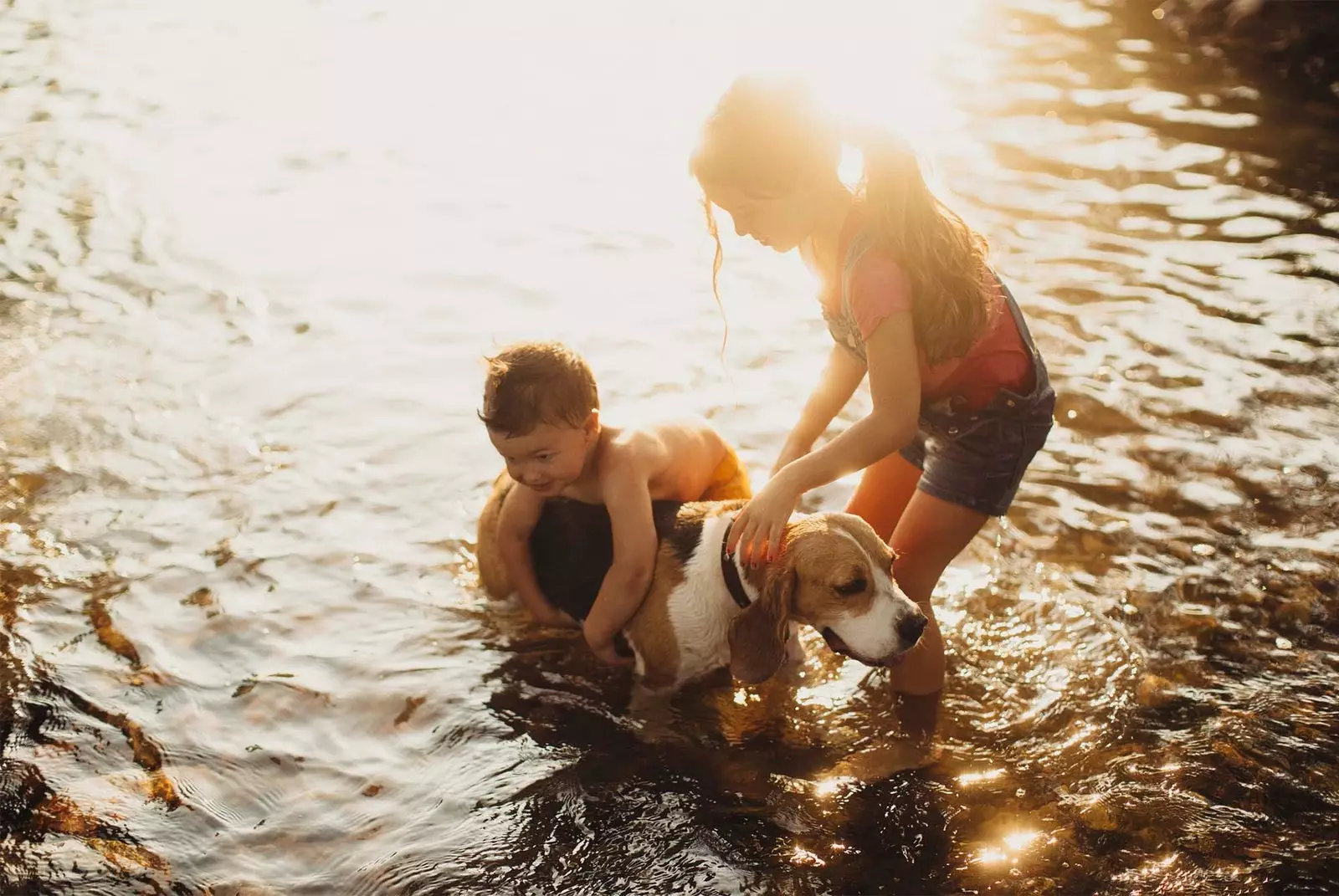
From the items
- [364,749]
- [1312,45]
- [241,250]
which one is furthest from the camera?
[1312,45]

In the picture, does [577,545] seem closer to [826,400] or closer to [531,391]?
[531,391]

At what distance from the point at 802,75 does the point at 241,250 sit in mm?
6348

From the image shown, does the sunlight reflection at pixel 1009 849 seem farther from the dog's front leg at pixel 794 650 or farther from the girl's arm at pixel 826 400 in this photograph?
the girl's arm at pixel 826 400

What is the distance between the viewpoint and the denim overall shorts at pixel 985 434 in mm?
4352

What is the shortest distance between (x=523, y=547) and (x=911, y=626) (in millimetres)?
1839

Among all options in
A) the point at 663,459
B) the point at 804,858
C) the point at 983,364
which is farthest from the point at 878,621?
the point at 663,459

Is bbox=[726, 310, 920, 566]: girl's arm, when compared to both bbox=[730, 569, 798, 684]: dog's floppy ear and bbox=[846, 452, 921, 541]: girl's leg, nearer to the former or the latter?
bbox=[730, 569, 798, 684]: dog's floppy ear

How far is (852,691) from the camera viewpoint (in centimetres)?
514

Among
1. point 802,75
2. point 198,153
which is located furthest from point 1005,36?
point 802,75

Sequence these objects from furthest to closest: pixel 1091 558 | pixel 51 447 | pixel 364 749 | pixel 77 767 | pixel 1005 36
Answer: pixel 1005 36 < pixel 51 447 < pixel 1091 558 < pixel 364 749 < pixel 77 767

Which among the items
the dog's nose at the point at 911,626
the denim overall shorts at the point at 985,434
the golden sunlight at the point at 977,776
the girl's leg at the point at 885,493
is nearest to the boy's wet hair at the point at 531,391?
the denim overall shorts at the point at 985,434

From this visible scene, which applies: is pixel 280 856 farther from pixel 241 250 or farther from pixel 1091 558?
pixel 241 250

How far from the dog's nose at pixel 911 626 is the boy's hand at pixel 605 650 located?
4.26 feet

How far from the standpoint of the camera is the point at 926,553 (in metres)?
4.58
